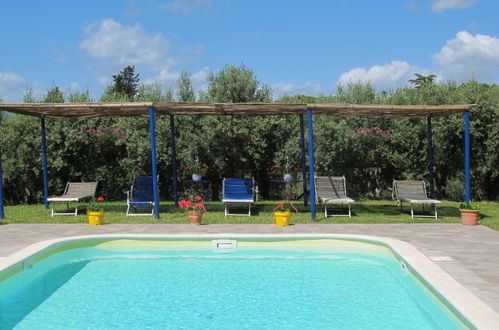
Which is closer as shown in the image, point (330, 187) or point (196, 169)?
point (330, 187)

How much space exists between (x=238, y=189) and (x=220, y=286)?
4926mm

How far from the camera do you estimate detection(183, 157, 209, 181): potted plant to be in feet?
40.6

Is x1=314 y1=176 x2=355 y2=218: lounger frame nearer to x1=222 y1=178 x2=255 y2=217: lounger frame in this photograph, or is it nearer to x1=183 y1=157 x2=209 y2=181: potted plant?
x1=222 y1=178 x2=255 y2=217: lounger frame

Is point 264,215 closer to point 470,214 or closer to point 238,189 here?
point 238,189

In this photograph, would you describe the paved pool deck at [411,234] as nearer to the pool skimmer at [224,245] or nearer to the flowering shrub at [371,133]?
the pool skimmer at [224,245]

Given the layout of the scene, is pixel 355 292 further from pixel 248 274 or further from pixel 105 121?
pixel 105 121

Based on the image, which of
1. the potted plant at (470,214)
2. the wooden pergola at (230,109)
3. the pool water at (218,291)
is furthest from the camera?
the wooden pergola at (230,109)

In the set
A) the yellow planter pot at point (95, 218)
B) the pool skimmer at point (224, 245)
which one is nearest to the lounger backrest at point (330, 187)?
the pool skimmer at point (224, 245)

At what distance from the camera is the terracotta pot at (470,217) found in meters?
→ 8.13

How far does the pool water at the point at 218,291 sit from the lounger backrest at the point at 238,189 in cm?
296

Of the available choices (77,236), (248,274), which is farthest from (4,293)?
(248,274)

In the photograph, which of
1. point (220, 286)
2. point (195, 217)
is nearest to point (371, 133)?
point (195, 217)

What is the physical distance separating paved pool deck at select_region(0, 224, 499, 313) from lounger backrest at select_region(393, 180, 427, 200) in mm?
1618

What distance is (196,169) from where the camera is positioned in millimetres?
13000
